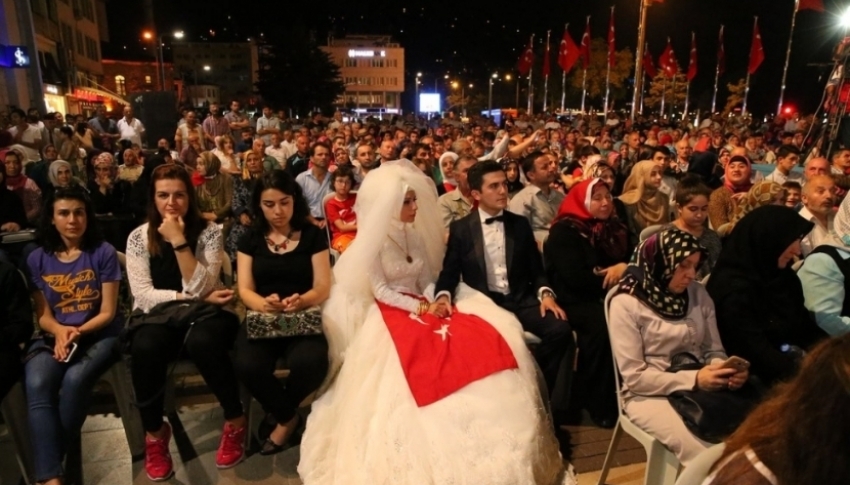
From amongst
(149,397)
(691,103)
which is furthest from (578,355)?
(691,103)

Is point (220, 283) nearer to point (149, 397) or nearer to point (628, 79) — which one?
point (149, 397)

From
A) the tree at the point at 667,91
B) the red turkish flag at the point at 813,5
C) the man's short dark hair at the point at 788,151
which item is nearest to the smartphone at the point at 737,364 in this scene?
the man's short dark hair at the point at 788,151

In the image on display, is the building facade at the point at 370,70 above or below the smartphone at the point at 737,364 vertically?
above

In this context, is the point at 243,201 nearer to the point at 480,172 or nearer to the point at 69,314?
the point at 69,314

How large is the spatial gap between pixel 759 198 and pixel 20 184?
24.2 feet

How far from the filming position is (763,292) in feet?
10.4

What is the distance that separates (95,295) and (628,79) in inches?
1939

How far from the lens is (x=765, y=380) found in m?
3.10

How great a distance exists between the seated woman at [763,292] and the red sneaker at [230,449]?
9.37 ft

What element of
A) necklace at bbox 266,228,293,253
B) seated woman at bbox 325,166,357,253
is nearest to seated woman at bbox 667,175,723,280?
necklace at bbox 266,228,293,253

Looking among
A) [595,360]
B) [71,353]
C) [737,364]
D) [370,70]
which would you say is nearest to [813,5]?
[595,360]

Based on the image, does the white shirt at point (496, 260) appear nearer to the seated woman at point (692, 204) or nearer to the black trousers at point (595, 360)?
the black trousers at point (595, 360)

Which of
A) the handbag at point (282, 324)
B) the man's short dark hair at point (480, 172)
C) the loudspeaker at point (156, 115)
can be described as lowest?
the handbag at point (282, 324)

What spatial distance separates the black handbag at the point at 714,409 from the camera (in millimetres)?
2516
